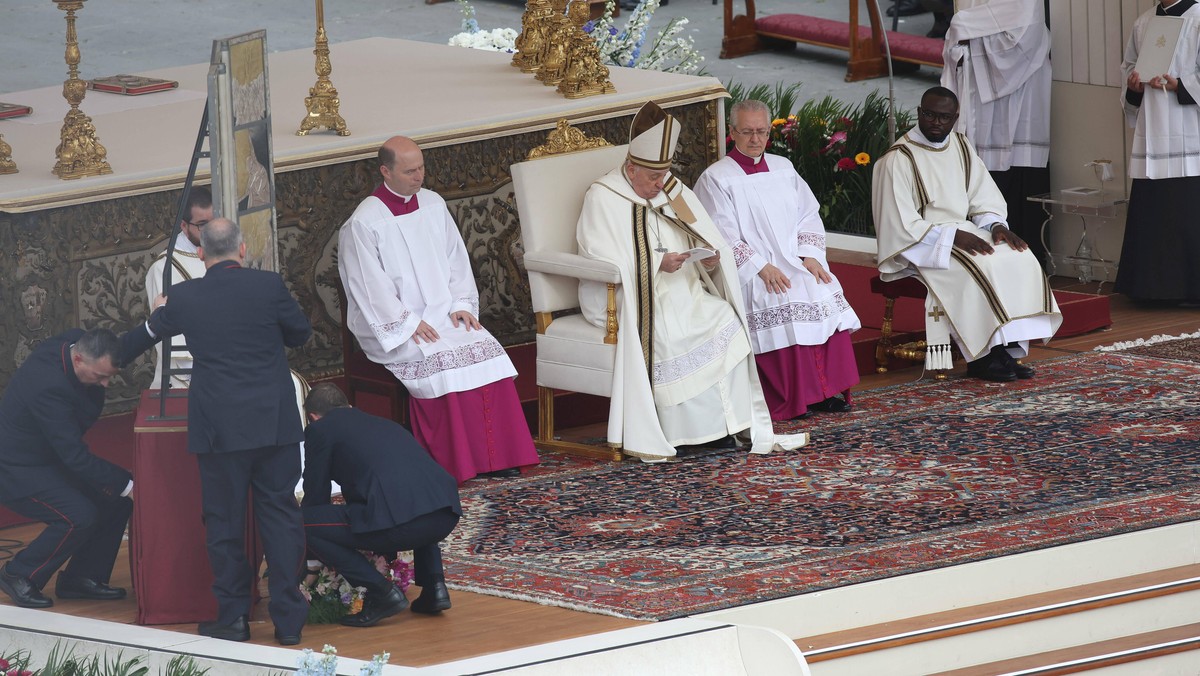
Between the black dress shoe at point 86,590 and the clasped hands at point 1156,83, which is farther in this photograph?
the clasped hands at point 1156,83

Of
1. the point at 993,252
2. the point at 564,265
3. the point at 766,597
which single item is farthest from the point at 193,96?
the point at 766,597

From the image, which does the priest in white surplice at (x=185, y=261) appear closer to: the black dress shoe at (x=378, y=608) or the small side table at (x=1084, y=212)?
the black dress shoe at (x=378, y=608)

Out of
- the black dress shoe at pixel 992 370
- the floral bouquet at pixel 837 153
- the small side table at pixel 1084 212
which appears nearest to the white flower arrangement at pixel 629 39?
the floral bouquet at pixel 837 153

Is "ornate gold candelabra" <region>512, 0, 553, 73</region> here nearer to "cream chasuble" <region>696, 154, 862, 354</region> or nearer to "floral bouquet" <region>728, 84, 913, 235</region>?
"cream chasuble" <region>696, 154, 862, 354</region>

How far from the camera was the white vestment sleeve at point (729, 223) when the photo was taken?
8.49 metres

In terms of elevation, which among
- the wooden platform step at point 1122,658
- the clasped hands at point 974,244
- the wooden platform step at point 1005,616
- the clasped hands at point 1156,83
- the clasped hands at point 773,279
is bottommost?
the wooden platform step at point 1122,658

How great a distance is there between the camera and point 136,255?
7.94m

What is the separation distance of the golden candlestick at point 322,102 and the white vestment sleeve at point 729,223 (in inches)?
64.8

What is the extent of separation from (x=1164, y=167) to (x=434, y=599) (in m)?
5.53

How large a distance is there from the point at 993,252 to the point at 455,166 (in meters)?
2.58

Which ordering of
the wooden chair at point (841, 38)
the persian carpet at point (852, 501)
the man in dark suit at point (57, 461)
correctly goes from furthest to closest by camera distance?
the wooden chair at point (841, 38) < the persian carpet at point (852, 501) < the man in dark suit at point (57, 461)

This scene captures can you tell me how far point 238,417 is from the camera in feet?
18.9

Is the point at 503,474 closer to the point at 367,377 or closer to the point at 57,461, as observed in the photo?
the point at 367,377

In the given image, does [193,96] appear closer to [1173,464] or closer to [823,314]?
[823,314]
